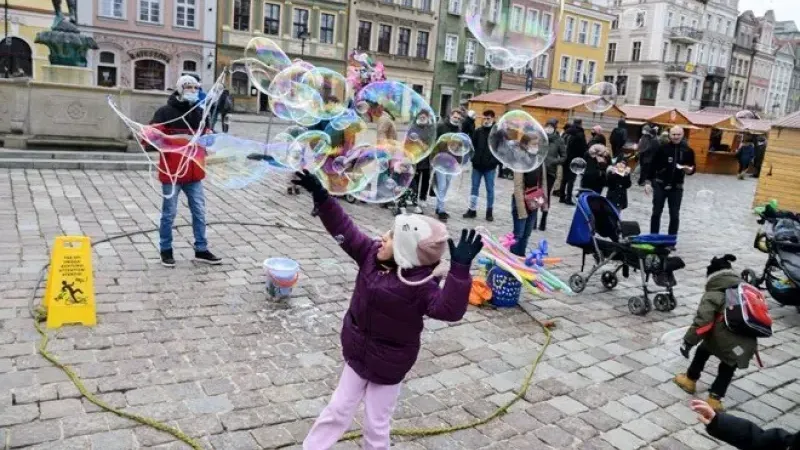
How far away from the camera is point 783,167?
15180mm

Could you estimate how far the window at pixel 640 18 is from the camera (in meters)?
61.2

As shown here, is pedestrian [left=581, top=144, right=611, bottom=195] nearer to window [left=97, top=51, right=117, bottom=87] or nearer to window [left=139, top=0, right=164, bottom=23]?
window [left=97, top=51, right=117, bottom=87]

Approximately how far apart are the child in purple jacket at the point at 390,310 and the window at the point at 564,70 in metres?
53.3

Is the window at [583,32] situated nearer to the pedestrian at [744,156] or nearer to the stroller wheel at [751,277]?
the pedestrian at [744,156]

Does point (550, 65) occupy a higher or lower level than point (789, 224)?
higher

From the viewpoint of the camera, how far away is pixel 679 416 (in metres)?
4.48

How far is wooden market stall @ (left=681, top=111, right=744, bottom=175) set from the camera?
2441 centimetres

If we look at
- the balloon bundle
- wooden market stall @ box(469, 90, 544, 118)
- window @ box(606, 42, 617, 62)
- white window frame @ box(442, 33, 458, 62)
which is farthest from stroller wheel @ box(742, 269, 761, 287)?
window @ box(606, 42, 617, 62)

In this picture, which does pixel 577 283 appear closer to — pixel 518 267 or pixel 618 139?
pixel 518 267

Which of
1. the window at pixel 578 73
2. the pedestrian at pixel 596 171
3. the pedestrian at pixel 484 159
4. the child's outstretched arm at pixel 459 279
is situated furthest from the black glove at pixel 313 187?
the window at pixel 578 73

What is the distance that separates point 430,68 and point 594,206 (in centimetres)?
4045

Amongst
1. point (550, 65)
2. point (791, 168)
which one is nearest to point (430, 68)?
point (550, 65)

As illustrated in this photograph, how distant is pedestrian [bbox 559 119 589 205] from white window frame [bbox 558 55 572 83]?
135ft

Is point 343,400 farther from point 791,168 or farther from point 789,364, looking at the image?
point 791,168
